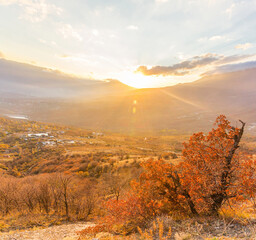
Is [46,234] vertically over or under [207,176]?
under

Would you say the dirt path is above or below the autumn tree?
below

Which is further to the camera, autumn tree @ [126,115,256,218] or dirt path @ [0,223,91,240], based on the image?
dirt path @ [0,223,91,240]

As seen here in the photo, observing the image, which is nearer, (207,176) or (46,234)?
(207,176)

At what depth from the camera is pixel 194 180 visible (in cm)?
857

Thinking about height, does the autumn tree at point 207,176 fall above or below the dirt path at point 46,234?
above

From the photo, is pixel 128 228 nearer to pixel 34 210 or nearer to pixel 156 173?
pixel 156 173

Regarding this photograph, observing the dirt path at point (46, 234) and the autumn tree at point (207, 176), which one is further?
the dirt path at point (46, 234)

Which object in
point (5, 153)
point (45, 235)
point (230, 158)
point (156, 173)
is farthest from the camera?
point (5, 153)

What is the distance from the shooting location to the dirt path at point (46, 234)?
12.3 m

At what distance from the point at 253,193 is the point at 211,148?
2921mm

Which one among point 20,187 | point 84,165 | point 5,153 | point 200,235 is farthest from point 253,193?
point 5,153

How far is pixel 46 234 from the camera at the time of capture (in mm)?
13438

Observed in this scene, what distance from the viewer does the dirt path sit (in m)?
12.3

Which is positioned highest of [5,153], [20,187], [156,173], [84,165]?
[156,173]
